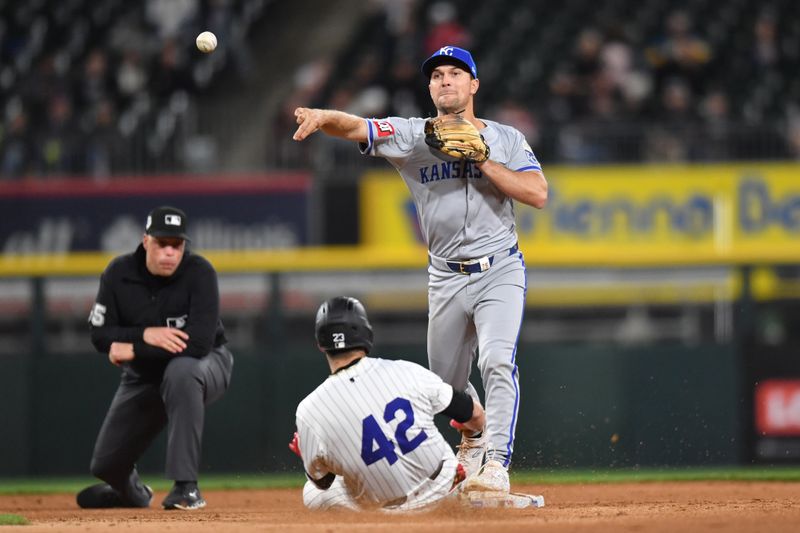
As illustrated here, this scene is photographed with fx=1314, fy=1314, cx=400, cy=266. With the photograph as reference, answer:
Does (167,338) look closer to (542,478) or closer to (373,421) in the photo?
(373,421)

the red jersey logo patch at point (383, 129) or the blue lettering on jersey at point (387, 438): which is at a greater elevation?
the red jersey logo patch at point (383, 129)

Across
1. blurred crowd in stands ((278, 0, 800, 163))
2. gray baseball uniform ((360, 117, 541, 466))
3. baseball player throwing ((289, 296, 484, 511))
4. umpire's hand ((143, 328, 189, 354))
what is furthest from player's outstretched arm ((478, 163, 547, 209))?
blurred crowd in stands ((278, 0, 800, 163))

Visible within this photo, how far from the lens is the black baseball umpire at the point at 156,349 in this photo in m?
7.10

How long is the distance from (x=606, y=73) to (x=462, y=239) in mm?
9106

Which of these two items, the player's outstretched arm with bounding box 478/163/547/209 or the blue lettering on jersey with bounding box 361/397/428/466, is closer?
the blue lettering on jersey with bounding box 361/397/428/466

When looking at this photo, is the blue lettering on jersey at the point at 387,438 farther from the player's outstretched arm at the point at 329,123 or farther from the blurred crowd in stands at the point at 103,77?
the blurred crowd in stands at the point at 103,77

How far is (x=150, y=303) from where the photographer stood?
7.34 m

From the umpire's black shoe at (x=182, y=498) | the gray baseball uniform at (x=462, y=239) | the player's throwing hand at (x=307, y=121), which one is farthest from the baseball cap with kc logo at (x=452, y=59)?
the umpire's black shoe at (x=182, y=498)

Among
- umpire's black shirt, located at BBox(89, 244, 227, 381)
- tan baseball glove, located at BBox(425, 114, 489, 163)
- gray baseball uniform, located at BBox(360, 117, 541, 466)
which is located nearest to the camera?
tan baseball glove, located at BBox(425, 114, 489, 163)

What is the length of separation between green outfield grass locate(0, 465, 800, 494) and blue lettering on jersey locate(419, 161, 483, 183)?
3.25 m

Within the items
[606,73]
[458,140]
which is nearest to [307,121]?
[458,140]

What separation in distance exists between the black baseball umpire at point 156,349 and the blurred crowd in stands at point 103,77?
22.3 ft

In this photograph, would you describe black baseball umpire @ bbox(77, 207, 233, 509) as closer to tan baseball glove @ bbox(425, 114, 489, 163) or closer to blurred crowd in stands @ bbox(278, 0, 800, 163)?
tan baseball glove @ bbox(425, 114, 489, 163)

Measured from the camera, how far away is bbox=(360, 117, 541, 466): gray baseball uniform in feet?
21.3
